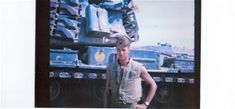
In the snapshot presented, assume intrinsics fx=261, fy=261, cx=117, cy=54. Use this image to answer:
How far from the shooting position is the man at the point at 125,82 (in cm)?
120

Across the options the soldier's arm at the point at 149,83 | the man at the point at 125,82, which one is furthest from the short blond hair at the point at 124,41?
the soldier's arm at the point at 149,83

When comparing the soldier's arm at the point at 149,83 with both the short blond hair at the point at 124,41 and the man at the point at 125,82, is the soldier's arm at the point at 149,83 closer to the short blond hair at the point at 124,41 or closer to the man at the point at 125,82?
the man at the point at 125,82

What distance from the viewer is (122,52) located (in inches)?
47.4

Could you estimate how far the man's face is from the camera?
1203mm

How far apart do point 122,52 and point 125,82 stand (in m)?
0.14

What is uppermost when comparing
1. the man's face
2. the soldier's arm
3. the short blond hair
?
the short blond hair

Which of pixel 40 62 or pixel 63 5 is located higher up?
pixel 63 5

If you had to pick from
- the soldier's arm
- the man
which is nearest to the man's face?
the man

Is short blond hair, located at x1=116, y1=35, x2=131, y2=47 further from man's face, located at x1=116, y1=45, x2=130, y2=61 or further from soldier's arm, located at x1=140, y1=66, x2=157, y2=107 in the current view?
soldier's arm, located at x1=140, y1=66, x2=157, y2=107
